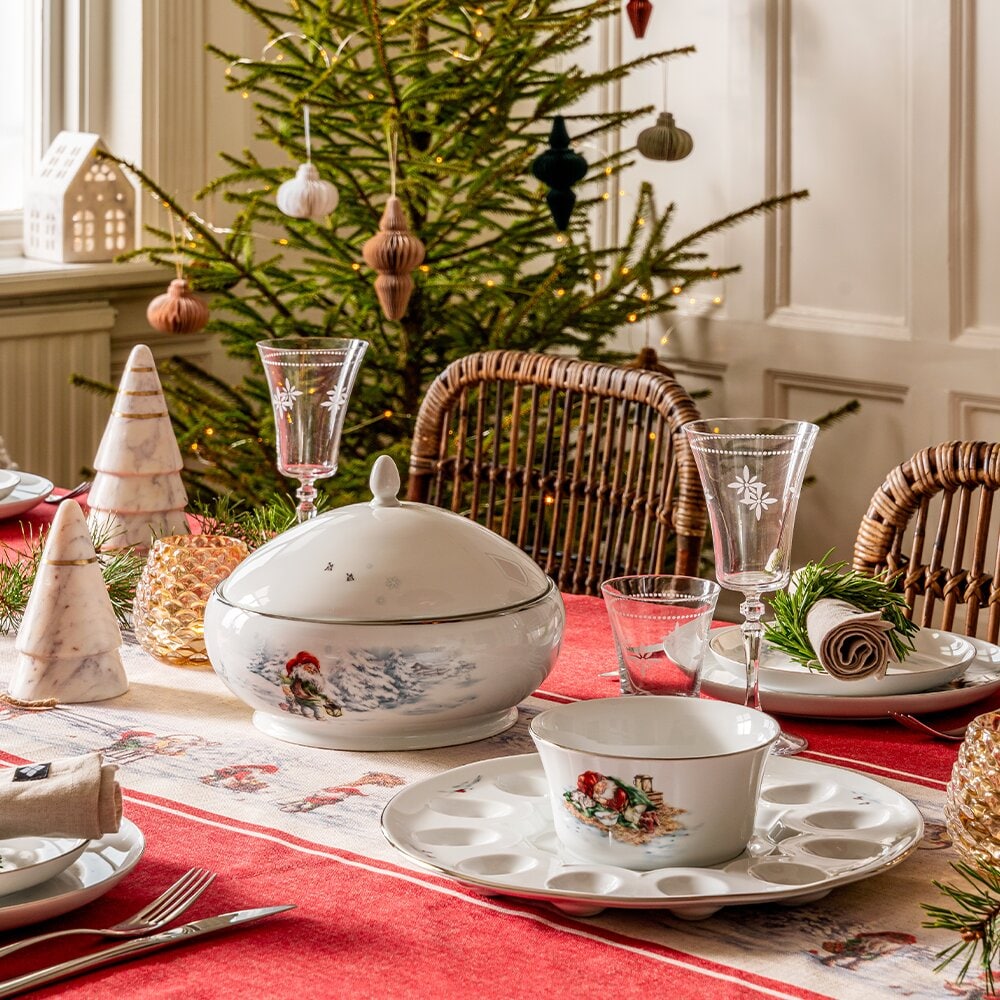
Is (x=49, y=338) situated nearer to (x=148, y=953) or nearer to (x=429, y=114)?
(x=429, y=114)

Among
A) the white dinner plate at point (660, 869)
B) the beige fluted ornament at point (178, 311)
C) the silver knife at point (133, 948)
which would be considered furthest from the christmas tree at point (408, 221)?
the silver knife at point (133, 948)

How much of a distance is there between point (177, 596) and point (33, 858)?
1.39 ft

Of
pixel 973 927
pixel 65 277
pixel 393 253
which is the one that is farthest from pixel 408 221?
pixel 973 927

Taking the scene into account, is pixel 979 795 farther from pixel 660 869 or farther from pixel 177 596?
pixel 177 596

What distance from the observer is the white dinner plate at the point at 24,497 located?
1605mm

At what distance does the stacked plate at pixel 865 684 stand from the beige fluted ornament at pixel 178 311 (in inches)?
59.8

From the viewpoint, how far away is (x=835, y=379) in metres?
2.92

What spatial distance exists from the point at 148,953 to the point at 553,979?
182mm

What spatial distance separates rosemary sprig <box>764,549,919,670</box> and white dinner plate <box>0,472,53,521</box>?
2.91ft

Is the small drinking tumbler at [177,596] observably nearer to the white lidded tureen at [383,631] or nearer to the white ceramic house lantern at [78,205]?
the white lidded tureen at [383,631]

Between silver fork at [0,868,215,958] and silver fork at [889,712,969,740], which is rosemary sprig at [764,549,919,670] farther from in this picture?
silver fork at [0,868,215,958]

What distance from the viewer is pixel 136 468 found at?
1.36 metres

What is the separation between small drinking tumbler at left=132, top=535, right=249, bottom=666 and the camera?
1.14 meters

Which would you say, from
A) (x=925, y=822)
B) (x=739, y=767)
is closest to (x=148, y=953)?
(x=739, y=767)
